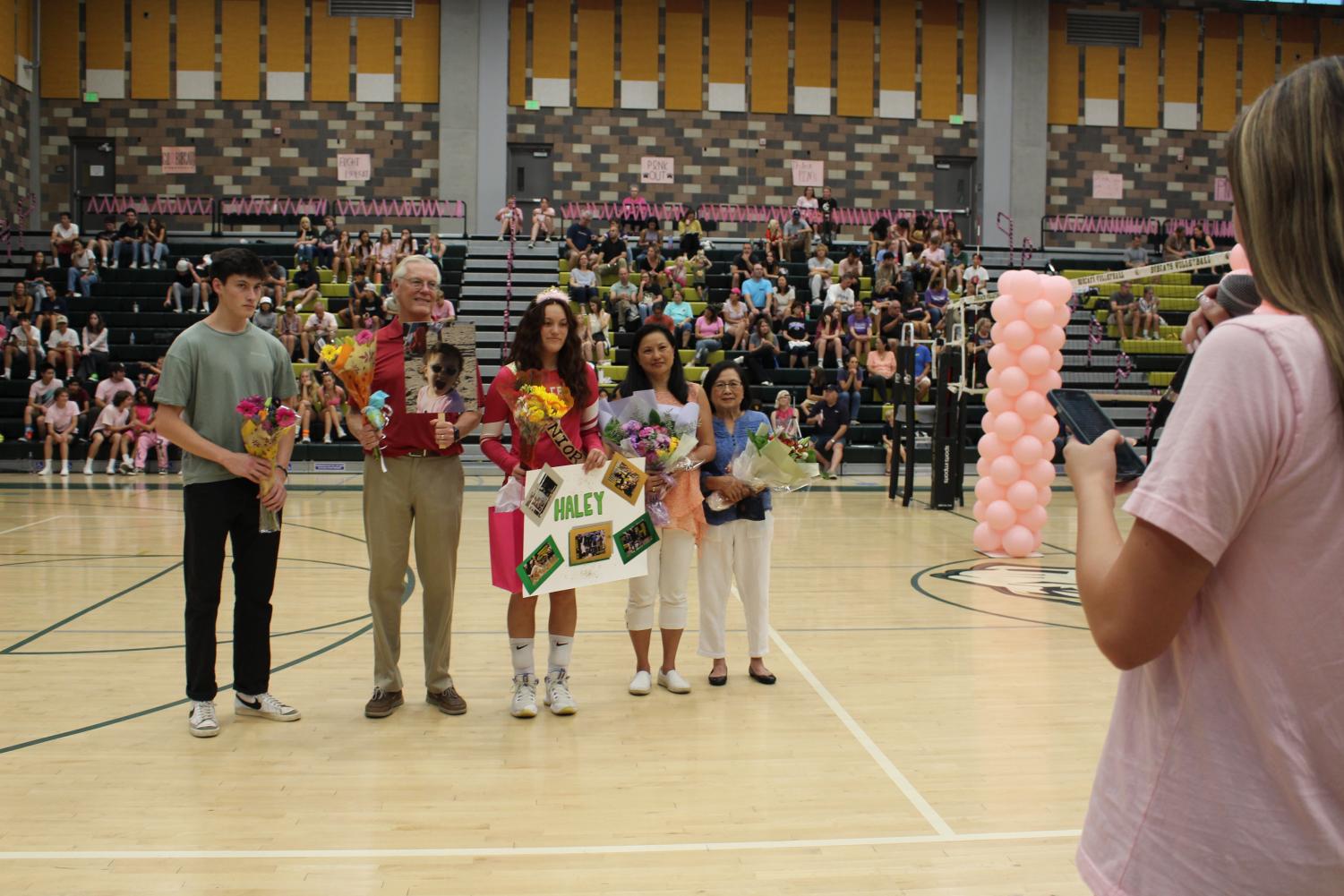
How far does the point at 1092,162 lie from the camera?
2575cm

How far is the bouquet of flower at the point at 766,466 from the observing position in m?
5.47

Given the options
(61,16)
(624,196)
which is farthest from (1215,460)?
(61,16)

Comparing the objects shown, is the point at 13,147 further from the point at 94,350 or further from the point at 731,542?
the point at 731,542

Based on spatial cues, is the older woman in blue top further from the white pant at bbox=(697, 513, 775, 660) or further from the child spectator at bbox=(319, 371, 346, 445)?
Result: the child spectator at bbox=(319, 371, 346, 445)

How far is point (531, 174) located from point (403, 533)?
2058cm

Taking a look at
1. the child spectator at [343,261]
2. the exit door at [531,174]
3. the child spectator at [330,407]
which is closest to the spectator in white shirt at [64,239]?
the child spectator at [343,261]

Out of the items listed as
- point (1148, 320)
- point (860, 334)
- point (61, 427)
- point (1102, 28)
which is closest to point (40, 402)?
point (61, 427)

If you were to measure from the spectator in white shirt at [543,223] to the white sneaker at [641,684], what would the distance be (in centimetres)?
1785

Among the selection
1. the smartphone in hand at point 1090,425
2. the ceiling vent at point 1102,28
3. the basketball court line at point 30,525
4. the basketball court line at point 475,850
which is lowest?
the basketball court line at point 475,850

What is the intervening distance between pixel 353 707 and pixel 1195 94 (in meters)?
26.2

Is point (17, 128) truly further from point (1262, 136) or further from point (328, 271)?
point (1262, 136)

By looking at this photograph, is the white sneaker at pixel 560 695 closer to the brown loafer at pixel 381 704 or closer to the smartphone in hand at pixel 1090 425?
the brown loafer at pixel 381 704

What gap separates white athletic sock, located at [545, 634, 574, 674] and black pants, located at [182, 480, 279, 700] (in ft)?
3.99

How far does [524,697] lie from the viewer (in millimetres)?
5023
